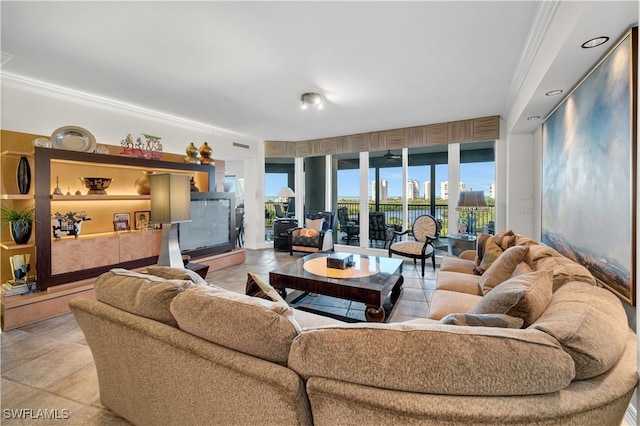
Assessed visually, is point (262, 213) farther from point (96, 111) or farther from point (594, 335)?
point (594, 335)

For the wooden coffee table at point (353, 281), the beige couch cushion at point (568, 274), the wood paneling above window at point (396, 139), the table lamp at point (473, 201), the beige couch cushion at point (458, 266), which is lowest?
the wooden coffee table at point (353, 281)

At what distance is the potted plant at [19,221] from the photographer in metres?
2.88

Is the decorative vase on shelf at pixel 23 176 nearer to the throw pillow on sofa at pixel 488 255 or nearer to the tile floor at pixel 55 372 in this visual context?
the tile floor at pixel 55 372

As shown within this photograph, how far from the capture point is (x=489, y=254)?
2.79 metres

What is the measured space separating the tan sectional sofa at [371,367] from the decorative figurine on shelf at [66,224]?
117 inches

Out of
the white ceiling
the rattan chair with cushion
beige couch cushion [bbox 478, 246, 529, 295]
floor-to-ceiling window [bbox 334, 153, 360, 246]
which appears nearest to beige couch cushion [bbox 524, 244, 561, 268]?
beige couch cushion [bbox 478, 246, 529, 295]

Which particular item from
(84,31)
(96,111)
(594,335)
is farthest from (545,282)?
(96,111)

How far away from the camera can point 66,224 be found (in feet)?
10.9

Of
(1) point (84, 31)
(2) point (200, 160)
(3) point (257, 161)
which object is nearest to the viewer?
(1) point (84, 31)

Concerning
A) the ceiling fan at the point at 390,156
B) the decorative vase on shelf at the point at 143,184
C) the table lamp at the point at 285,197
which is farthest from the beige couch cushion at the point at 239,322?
the table lamp at the point at 285,197

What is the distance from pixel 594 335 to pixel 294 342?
Result: 3.26 ft

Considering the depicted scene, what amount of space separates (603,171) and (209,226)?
15.9ft

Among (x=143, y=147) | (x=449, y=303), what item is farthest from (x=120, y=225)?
(x=449, y=303)

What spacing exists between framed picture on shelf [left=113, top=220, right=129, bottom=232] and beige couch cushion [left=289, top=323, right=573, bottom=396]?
13.6 feet
